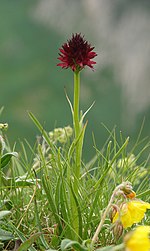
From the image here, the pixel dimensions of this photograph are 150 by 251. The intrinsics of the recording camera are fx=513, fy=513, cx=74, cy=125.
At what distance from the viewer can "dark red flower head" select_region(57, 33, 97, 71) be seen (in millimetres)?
700

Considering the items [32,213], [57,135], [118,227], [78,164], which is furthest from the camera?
[57,135]

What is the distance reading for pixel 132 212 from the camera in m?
0.65

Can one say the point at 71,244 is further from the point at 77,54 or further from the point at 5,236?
the point at 77,54

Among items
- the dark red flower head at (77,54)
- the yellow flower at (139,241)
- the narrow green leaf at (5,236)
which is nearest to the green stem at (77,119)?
the dark red flower head at (77,54)

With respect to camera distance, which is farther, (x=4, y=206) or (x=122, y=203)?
(x=4, y=206)

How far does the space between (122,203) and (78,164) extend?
107 mm

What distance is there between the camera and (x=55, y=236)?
0.74 m

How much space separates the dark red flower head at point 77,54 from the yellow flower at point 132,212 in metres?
0.20

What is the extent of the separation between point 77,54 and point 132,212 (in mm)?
224

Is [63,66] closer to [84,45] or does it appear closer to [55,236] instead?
[84,45]

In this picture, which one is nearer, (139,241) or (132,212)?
(139,241)

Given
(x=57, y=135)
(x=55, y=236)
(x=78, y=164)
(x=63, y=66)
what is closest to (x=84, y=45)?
(x=63, y=66)

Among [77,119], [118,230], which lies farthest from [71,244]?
[77,119]

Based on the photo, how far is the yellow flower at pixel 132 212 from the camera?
25.3 inches
